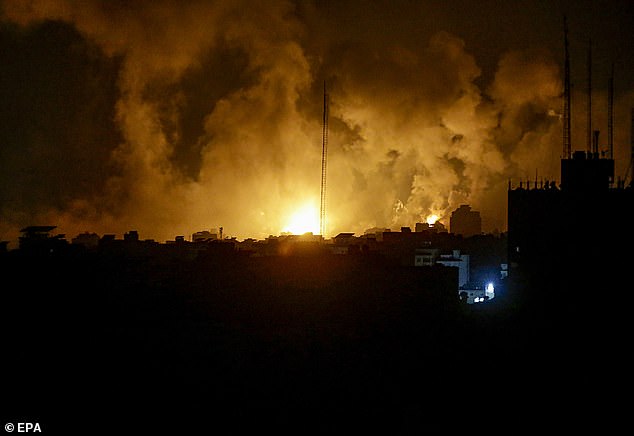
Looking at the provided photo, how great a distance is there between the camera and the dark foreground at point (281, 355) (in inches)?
365

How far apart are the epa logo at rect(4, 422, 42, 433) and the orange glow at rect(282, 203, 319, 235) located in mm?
24563

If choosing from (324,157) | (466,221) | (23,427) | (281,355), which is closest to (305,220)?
(324,157)

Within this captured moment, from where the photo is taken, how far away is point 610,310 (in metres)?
15.2

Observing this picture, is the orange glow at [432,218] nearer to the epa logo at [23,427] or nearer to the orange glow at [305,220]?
the orange glow at [305,220]

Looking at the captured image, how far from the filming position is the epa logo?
318 inches

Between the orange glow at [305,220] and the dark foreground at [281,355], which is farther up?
the orange glow at [305,220]

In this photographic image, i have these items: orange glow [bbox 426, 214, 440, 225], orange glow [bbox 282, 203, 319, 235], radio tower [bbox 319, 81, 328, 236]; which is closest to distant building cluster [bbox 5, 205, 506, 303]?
orange glow [bbox 426, 214, 440, 225]

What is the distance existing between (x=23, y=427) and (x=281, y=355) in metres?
3.77

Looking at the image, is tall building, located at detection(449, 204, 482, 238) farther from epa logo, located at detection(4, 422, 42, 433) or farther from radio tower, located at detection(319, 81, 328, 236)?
epa logo, located at detection(4, 422, 42, 433)

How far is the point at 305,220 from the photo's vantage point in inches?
1287

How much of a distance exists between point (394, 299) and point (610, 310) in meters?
4.75

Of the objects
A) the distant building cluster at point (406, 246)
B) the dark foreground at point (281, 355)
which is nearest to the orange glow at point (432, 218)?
the distant building cluster at point (406, 246)

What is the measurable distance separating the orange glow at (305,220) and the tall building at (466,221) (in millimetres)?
6762

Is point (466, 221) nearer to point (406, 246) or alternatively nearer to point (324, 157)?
point (406, 246)
